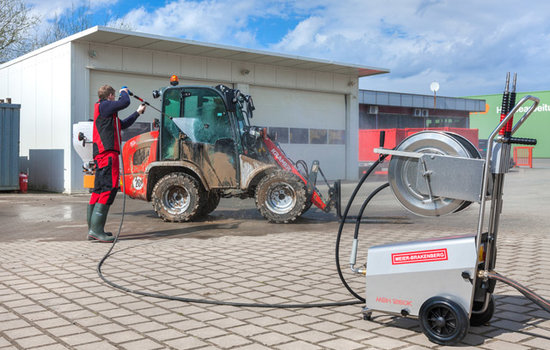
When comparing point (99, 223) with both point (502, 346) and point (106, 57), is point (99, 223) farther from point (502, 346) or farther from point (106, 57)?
point (106, 57)

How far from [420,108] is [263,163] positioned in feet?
111

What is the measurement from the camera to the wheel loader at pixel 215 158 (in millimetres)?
9875

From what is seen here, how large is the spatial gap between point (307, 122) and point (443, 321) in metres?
18.6

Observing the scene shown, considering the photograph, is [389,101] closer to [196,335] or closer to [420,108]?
[420,108]

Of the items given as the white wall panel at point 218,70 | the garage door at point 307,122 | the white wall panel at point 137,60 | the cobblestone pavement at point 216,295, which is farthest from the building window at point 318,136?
the cobblestone pavement at point 216,295

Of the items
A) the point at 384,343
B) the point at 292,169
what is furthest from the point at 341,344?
the point at 292,169

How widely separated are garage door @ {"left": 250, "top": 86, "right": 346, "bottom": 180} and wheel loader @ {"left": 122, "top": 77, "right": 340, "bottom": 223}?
1041 cm

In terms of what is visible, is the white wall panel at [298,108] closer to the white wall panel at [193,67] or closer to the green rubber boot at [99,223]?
the white wall panel at [193,67]

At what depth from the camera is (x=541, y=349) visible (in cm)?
367

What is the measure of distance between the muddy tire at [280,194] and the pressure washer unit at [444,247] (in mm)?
5596

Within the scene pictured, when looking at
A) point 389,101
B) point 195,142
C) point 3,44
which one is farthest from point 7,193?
point 389,101

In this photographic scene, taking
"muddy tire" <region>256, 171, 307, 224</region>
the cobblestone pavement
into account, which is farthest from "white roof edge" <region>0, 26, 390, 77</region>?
the cobblestone pavement

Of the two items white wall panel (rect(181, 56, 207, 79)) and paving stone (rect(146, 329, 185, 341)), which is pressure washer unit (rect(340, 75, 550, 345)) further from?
white wall panel (rect(181, 56, 207, 79))

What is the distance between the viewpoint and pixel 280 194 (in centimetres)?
997
